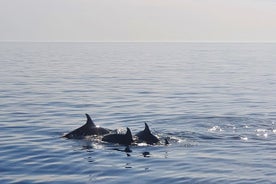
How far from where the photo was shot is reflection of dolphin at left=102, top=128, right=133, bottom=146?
1888 cm

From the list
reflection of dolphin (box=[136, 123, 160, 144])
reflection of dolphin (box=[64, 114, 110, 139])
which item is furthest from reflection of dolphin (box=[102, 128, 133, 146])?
reflection of dolphin (box=[64, 114, 110, 139])

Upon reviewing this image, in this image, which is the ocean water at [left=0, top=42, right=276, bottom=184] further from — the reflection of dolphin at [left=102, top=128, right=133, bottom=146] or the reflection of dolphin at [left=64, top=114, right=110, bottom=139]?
the reflection of dolphin at [left=64, top=114, right=110, bottom=139]

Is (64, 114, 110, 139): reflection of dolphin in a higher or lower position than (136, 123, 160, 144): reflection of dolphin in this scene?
higher

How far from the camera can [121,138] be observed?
749 inches

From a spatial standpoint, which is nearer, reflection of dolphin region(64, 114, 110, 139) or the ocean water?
the ocean water

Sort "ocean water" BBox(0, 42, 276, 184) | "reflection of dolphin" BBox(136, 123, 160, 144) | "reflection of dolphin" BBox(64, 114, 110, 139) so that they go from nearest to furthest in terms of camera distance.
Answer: "ocean water" BBox(0, 42, 276, 184)
"reflection of dolphin" BBox(136, 123, 160, 144)
"reflection of dolphin" BBox(64, 114, 110, 139)

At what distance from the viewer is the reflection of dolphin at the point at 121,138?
1888 centimetres

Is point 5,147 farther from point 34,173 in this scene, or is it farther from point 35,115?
point 35,115

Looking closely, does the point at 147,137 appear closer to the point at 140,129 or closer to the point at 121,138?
the point at 121,138

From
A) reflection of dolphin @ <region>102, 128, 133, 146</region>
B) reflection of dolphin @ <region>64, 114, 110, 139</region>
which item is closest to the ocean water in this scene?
reflection of dolphin @ <region>102, 128, 133, 146</region>

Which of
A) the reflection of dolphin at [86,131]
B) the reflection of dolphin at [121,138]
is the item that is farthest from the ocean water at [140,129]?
the reflection of dolphin at [86,131]

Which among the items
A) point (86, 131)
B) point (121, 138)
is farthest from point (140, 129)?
point (121, 138)

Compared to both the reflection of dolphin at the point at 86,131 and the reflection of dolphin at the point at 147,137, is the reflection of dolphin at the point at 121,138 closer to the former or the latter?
the reflection of dolphin at the point at 147,137

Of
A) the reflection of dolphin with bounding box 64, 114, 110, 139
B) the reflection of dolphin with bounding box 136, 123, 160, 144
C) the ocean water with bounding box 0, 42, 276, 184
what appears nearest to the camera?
the ocean water with bounding box 0, 42, 276, 184
